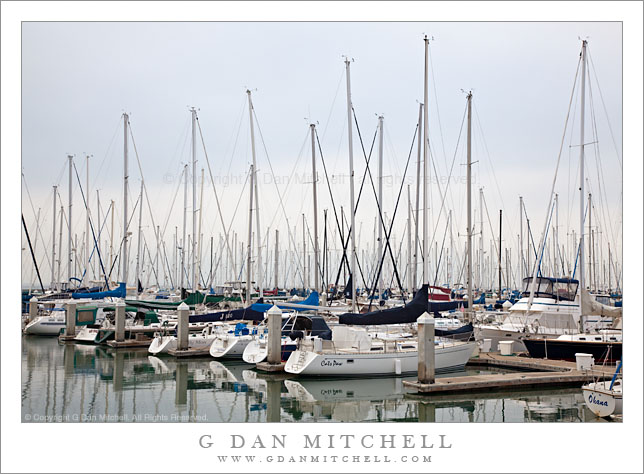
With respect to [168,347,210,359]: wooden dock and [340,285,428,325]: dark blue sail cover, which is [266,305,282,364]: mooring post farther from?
[168,347,210,359]: wooden dock

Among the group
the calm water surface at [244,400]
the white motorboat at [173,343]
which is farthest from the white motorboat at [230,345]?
the calm water surface at [244,400]

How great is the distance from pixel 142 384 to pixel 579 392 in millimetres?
15799

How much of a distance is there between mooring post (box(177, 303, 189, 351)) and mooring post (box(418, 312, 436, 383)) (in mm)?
15038

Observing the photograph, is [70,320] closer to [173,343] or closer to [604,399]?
[173,343]

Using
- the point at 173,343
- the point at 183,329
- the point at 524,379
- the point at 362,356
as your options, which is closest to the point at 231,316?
the point at 173,343

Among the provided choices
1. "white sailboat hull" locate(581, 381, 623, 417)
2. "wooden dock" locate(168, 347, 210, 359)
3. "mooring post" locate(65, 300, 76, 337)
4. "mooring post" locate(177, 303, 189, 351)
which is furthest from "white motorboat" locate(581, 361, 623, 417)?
"mooring post" locate(65, 300, 76, 337)

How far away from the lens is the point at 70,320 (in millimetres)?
40719

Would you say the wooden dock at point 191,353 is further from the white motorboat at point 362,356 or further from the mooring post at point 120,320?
the white motorboat at point 362,356

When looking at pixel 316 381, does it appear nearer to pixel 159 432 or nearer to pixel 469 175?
pixel 159 432

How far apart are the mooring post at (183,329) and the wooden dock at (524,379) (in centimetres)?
1416

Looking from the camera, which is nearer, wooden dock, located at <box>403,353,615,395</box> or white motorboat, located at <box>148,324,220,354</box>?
wooden dock, located at <box>403,353,615,395</box>

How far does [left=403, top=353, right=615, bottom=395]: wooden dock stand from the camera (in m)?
21.4

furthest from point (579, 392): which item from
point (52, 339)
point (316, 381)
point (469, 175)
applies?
point (52, 339)
